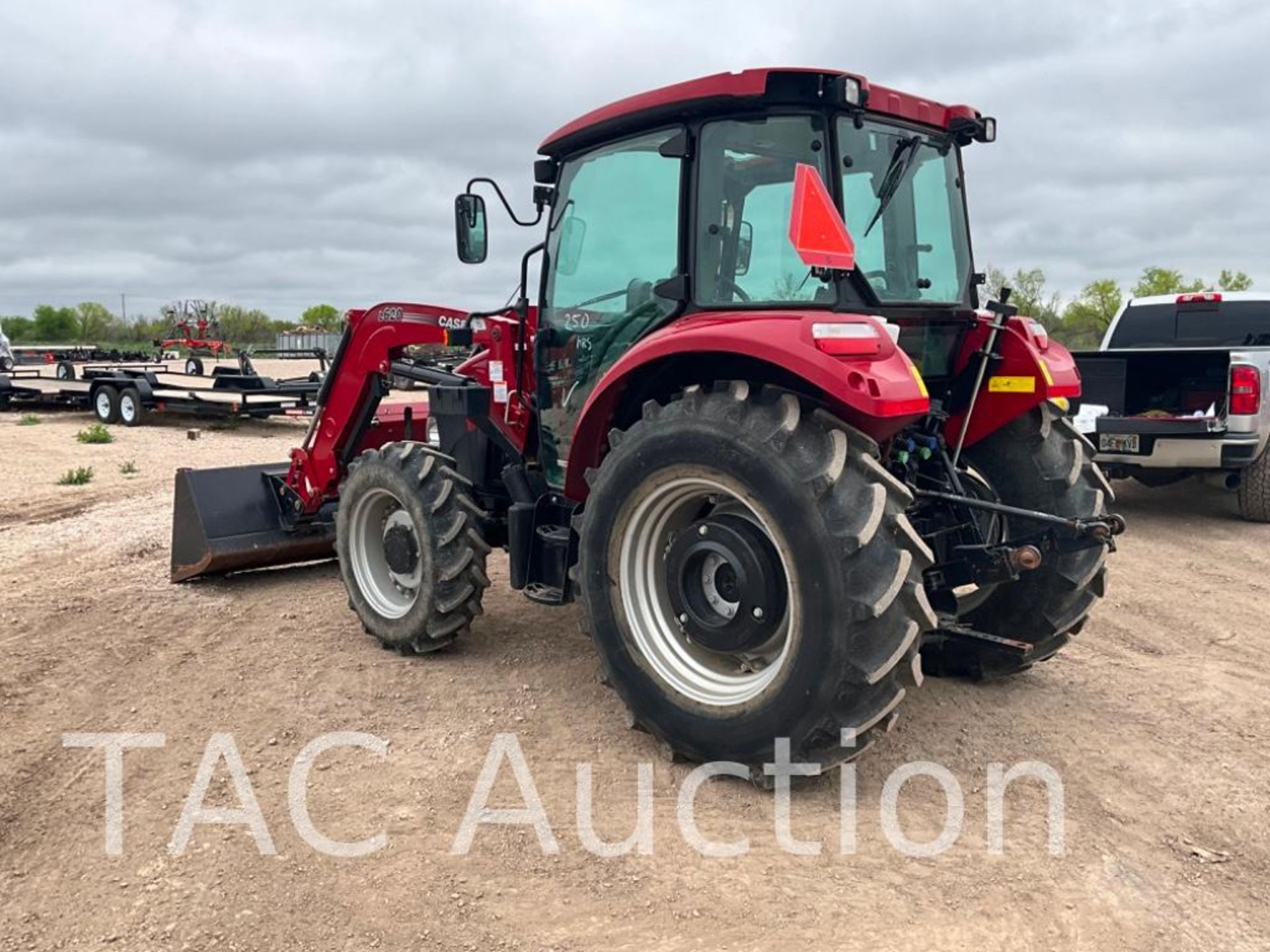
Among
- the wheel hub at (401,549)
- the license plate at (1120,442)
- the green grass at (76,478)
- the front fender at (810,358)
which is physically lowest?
the green grass at (76,478)

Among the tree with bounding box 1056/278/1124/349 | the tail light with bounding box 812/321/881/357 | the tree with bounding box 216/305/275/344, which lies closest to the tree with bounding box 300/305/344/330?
the tree with bounding box 216/305/275/344

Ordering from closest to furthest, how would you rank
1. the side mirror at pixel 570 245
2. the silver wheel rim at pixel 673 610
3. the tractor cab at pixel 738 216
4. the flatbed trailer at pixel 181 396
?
the silver wheel rim at pixel 673 610 → the tractor cab at pixel 738 216 → the side mirror at pixel 570 245 → the flatbed trailer at pixel 181 396

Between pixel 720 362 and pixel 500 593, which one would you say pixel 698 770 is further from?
pixel 500 593

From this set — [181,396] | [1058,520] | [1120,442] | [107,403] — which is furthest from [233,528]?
[107,403]

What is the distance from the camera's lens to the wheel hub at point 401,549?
527 cm

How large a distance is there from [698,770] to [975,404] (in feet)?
7.00

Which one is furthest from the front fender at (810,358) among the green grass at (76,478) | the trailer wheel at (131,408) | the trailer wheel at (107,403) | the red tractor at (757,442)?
the trailer wheel at (107,403)

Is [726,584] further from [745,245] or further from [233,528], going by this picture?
[233,528]

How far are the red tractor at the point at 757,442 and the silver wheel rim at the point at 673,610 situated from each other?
0.04 feet

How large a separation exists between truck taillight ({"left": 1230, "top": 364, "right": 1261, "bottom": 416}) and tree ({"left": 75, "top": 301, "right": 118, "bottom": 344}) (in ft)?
254

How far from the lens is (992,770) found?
387 cm

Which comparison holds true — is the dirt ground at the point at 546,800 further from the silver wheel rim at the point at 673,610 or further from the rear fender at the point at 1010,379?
the rear fender at the point at 1010,379

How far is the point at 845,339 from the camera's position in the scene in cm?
344

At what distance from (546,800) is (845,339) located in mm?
1873
